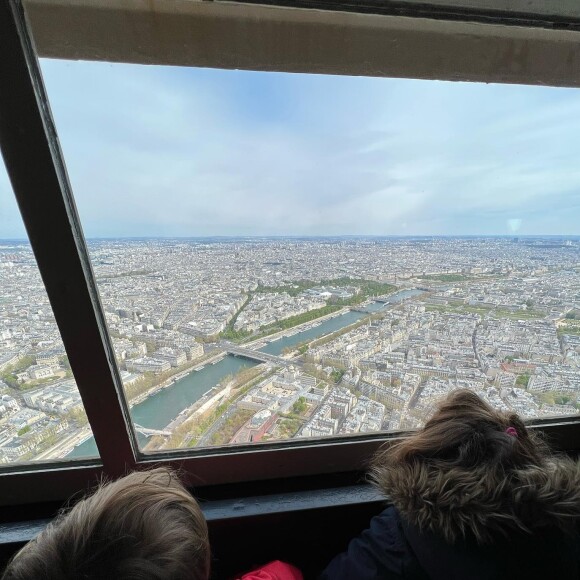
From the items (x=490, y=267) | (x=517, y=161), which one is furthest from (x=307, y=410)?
(x=517, y=161)

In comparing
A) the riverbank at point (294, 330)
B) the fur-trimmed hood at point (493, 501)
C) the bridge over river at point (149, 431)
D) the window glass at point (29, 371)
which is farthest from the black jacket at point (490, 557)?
the window glass at point (29, 371)

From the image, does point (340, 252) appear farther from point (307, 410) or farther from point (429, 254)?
point (307, 410)

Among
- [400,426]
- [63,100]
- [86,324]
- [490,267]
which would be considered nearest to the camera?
[63,100]

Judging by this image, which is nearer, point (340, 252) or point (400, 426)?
point (340, 252)

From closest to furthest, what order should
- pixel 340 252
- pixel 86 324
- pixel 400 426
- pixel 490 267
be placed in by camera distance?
1. pixel 86 324
2. pixel 340 252
3. pixel 490 267
4. pixel 400 426

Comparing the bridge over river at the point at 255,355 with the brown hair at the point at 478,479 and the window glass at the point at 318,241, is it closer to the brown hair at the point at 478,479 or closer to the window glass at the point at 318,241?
the window glass at the point at 318,241

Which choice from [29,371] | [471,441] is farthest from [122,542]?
[471,441]

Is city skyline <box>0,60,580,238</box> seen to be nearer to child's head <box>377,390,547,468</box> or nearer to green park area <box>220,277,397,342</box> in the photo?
green park area <box>220,277,397,342</box>
